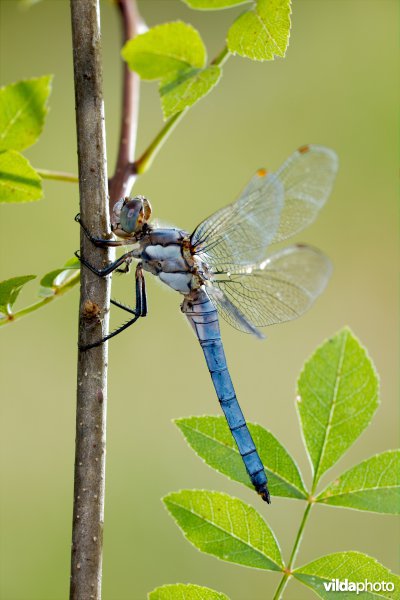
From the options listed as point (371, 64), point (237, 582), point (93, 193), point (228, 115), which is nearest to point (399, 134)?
point (371, 64)

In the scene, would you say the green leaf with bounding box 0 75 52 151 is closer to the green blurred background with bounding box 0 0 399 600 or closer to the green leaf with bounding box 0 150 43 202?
the green leaf with bounding box 0 150 43 202

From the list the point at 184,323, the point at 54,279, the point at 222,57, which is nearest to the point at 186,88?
the point at 222,57

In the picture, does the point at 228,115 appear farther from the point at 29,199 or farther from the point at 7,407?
the point at 29,199

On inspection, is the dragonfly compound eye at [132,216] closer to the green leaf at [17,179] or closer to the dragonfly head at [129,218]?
the dragonfly head at [129,218]

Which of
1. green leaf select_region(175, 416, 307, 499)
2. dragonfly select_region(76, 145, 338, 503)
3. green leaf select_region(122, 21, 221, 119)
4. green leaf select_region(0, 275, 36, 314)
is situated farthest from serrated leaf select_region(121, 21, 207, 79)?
green leaf select_region(175, 416, 307, 499)

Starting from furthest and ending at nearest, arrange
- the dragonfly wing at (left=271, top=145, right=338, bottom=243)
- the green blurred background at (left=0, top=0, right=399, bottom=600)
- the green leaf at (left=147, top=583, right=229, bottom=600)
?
the green blurred background at (left=0, top=0, right=399, bottom=600) → the dragonfly wing at (left=271, top=145, right=338, bottom=243) → the green leaf at (left=147, top=583, right=229, bottom=600)

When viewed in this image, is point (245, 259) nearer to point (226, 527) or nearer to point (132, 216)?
point (132, 216)
